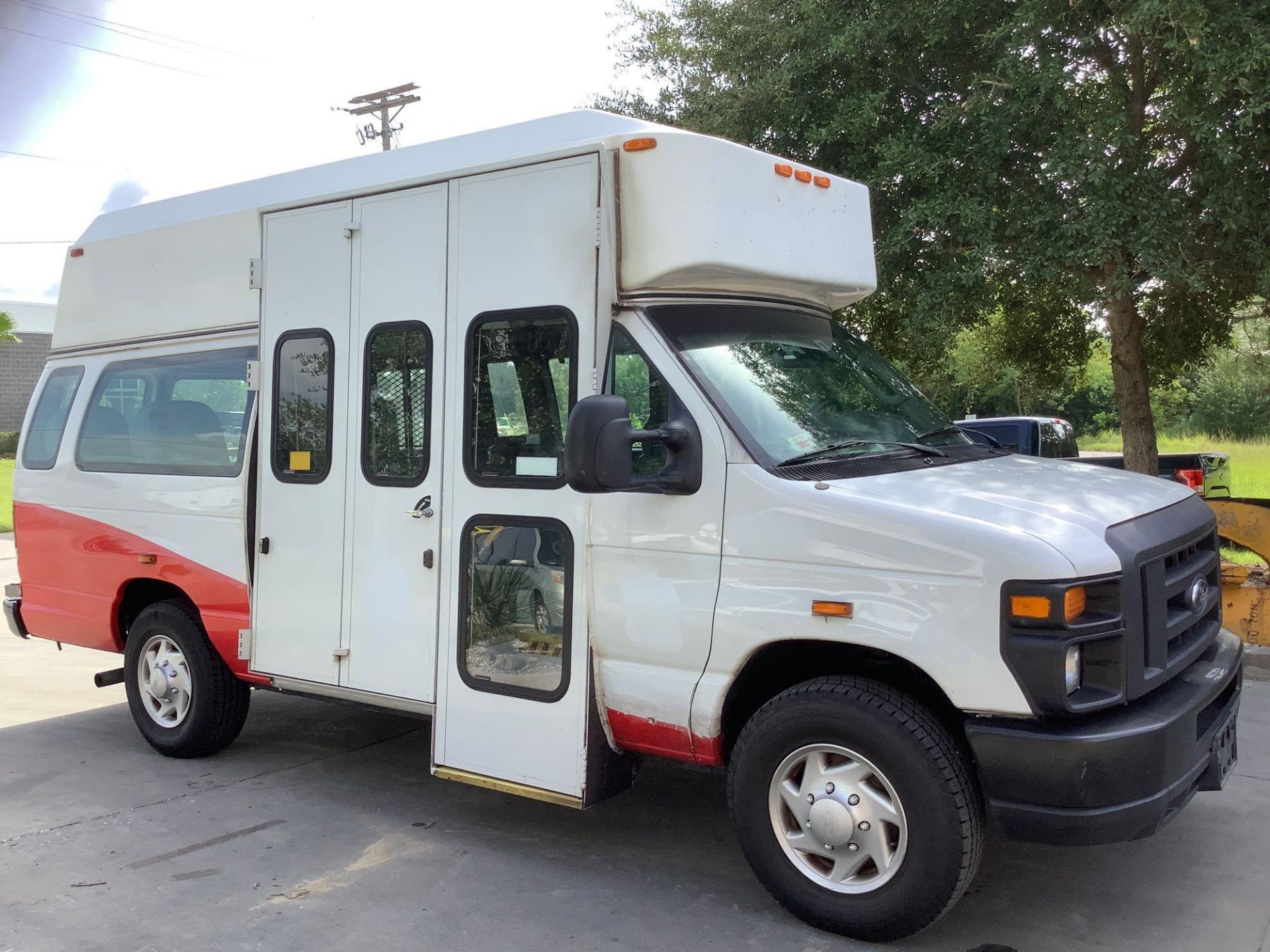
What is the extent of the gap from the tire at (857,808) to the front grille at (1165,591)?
2.23ft

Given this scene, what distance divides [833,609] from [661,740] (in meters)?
0.92

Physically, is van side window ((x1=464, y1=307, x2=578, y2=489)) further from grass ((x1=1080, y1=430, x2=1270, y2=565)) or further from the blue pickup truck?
grass ((x1=1080, y1=430, x2=1270, y2=565))

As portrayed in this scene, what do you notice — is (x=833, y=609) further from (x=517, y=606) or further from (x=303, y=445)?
(x=303, y=445)

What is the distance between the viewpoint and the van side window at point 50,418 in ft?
22.7

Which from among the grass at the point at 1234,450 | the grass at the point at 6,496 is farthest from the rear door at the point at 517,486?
the grass at the point at 1234,450

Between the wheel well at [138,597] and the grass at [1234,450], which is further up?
the grass at [1234,450]

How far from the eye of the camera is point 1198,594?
14.0ft

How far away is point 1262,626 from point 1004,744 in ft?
16.2

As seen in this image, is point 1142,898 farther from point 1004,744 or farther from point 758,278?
point 758,278

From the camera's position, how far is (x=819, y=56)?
1117cm

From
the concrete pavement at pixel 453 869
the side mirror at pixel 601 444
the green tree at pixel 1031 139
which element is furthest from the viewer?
the green tree at pixel 1031 139

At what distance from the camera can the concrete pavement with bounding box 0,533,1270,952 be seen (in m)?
4.09

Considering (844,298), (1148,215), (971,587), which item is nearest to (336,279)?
(844,298)

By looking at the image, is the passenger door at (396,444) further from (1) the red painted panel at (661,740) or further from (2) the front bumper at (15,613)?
(2) the front bumper at (15,613)
